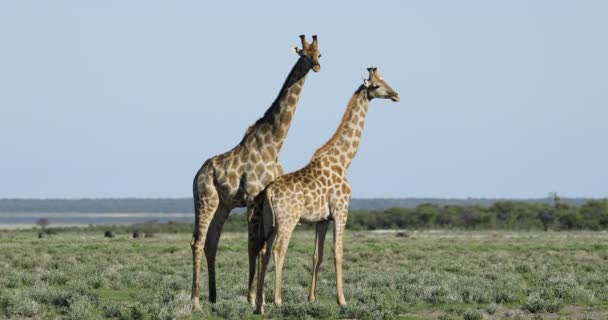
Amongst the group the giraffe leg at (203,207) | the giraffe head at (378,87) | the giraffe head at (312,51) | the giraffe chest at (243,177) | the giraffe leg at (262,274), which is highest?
the giraffe head at (312,51)

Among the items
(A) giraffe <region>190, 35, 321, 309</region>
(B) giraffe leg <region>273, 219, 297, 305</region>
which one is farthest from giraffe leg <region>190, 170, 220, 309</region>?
(B) giraffe leg <region>273, 219, 297, 305</region>

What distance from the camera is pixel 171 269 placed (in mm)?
28031

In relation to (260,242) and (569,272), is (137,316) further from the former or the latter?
(569,272)

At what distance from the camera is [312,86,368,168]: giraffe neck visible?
672 inches

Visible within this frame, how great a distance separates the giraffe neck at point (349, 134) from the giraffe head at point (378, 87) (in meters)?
0.14

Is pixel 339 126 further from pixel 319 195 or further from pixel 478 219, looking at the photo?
pixel 478 219

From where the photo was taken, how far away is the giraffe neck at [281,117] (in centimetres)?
1727

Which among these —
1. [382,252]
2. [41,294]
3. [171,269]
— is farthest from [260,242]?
[382,252]

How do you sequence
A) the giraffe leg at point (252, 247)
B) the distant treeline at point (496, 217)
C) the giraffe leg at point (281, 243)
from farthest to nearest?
the distant treeline at point (496, 217) → the giraffe leg at point (252, 247) → the giraffe leg at point (281, 243)

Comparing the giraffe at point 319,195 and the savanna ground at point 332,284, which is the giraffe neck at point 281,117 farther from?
the savanna ground at point 332,284

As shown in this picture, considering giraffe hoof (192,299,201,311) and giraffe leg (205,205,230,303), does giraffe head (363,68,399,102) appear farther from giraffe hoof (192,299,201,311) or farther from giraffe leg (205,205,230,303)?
giraffe hoof (192,299,201,311)

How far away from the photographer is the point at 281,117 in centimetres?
1728

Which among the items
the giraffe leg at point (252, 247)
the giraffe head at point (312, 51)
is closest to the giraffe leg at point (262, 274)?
the giraffe leg at point (252, 247)

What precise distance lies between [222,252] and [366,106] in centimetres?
2041
